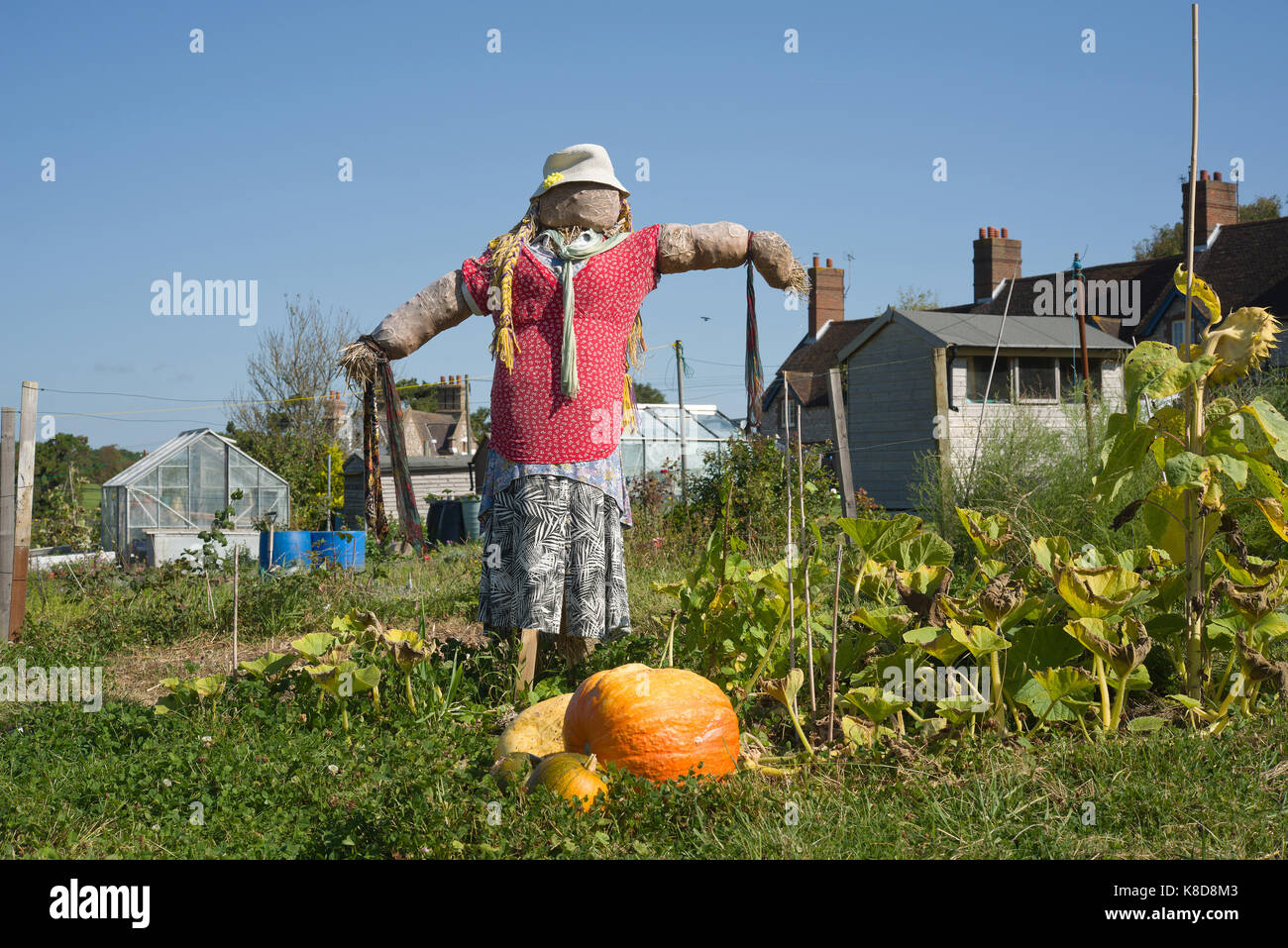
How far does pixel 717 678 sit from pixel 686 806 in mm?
1200

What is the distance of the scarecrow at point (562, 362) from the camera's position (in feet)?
13.0

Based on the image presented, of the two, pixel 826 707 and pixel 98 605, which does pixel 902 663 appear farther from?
pixel 98 605

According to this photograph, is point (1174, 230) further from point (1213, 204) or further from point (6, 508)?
point (6, 508)

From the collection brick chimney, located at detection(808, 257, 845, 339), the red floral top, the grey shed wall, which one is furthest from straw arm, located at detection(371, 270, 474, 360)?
brick chimney, located at detection(808, 257, 845, 339)

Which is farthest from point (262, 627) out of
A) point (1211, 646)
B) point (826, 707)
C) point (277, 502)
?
point (277, 502)

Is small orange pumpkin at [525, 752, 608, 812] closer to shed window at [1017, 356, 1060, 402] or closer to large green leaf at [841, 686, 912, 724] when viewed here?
large green leaf at [841, 686, 912, 724]

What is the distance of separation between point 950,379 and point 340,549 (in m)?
11.4

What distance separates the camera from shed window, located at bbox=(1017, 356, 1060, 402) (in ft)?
55.0

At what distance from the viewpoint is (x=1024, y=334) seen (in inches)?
661

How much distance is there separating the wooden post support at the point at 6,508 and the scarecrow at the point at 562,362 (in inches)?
149

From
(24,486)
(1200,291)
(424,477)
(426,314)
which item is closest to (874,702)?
(1200,291)

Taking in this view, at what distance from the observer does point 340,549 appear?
9117 millimetres

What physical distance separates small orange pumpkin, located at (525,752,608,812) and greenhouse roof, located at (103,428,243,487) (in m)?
14.6

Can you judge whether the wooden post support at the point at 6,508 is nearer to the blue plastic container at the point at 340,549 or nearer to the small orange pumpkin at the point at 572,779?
the blue plastic container at the point at 340,549
